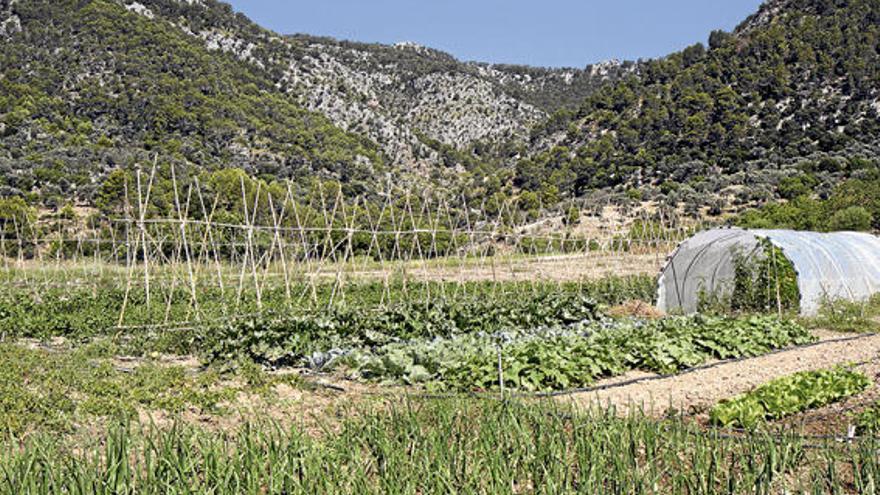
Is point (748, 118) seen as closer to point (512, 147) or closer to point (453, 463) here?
point (512, 147)

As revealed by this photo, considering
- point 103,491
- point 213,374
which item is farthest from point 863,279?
point 103,491

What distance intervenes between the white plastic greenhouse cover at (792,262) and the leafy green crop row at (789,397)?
6.70 m

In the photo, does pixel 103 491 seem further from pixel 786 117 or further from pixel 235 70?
pixel 235 70

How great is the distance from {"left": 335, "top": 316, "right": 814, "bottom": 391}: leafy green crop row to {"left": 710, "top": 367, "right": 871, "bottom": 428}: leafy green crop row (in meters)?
1.66

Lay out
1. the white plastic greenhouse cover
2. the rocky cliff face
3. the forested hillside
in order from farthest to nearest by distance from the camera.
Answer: the rocky cliff face < the forested hillside < the white plastic greenhouse cover

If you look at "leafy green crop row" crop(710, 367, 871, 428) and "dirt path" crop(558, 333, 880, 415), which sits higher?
"leafy green crop row" crop(710, 367, 871, 428)

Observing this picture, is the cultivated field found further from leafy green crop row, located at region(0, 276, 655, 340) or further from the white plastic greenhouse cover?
the white plastic greenhouse cover

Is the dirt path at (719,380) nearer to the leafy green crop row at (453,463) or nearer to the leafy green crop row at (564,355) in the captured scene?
the leafy green crop row at (564,355)

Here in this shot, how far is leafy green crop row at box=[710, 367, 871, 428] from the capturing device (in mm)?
5512

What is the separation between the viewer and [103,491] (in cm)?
365

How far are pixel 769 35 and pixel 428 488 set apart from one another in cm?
4639

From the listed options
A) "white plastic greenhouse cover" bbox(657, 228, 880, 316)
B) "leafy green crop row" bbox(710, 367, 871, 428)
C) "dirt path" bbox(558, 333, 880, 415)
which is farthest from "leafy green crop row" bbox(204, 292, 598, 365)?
"leafy green crop row" bbox(710, 367, 871, 428)

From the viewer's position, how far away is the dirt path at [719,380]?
655 centimetres

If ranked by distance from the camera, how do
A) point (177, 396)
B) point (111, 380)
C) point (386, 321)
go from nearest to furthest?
point (177, 396) → point (111, 380) → point (386, 321)
